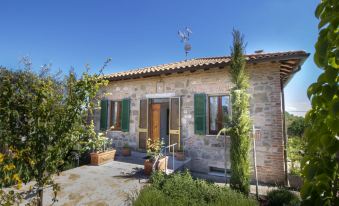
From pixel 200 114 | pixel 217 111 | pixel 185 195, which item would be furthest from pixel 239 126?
pixel 185 195

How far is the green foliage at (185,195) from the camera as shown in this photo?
14.0ft

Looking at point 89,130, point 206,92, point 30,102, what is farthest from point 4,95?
point 206,92

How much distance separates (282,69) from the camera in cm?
739

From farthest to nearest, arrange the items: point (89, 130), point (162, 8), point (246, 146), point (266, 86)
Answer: point (162, 8) → point (266, 86) → point (246, 146) → point (89, 130)

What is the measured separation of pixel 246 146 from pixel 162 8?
21.1 feet

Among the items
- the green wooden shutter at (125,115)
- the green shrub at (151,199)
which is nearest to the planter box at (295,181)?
the green shrub at (151,199)

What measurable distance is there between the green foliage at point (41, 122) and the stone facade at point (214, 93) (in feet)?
17.8

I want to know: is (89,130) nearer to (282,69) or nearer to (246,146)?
(246,146)

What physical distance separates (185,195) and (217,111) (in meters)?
3.92

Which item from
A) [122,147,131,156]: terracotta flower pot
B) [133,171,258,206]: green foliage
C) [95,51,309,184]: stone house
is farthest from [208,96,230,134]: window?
[122,147,131,156]: terracotta flower pot

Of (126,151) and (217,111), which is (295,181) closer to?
(217,111)

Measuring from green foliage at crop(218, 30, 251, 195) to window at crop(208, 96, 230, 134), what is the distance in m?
1.57

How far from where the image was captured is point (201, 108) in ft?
25.7

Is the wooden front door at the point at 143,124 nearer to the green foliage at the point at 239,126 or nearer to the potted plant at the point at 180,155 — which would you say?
the potted plant at the point at 180,155
